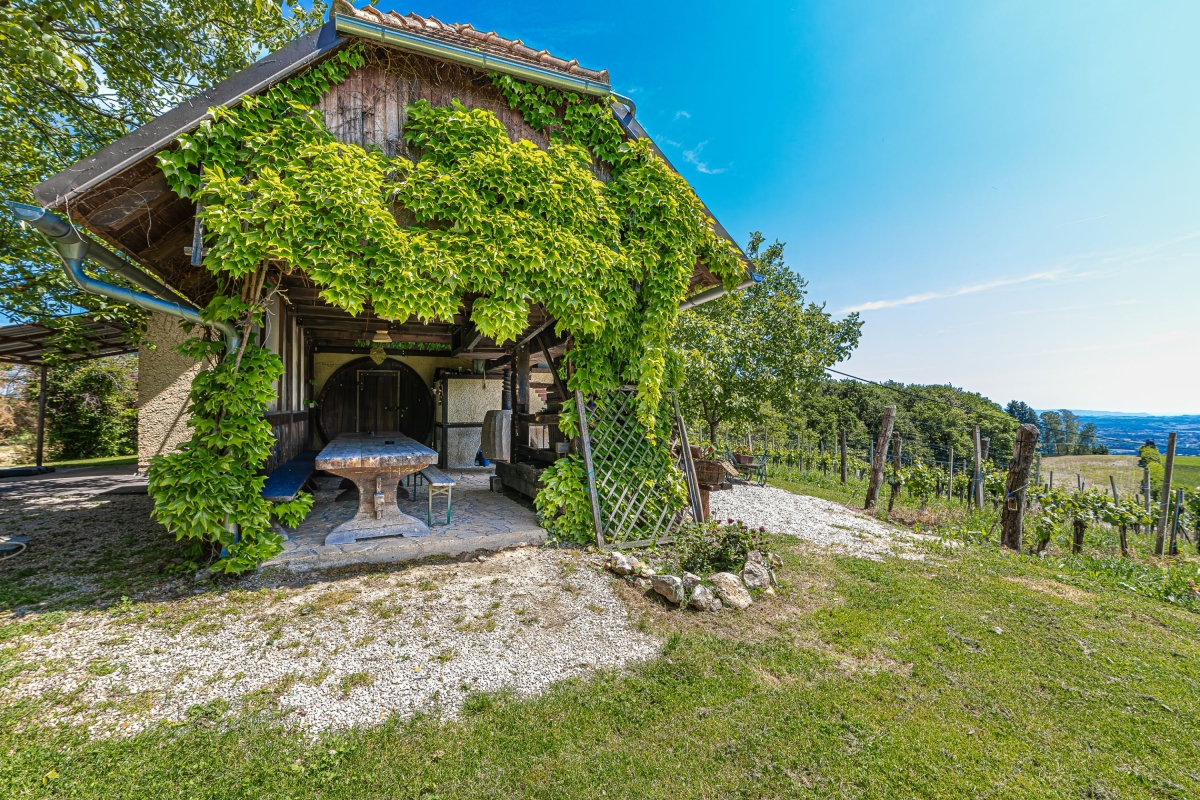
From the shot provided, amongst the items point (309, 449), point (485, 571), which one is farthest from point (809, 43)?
point (309, 449)

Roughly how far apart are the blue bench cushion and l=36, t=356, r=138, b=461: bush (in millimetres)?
8995

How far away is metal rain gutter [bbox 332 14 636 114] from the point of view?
139 inches

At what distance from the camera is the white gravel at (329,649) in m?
2.22

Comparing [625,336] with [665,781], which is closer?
[665,781]

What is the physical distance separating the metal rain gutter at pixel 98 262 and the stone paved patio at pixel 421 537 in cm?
179

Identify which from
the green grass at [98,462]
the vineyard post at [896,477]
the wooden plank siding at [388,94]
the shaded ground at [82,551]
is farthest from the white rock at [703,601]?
the green grass at [98,462]

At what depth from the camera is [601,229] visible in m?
4.39

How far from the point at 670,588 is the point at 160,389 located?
9639 millimetres

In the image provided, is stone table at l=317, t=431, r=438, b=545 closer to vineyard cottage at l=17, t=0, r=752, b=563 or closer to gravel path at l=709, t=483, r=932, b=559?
vineyard cottage at l=17, t=0, r=752, b=563

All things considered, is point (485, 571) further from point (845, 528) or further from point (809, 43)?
point (809, 43)

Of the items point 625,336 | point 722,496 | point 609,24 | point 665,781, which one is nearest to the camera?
point 665,781

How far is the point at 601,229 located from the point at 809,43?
6841 millimetres

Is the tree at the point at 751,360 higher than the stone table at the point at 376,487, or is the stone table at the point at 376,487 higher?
the tree at the point at 751,360

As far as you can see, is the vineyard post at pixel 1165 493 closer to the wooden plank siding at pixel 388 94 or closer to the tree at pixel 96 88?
the wooden plank siding at pixel 388 94
